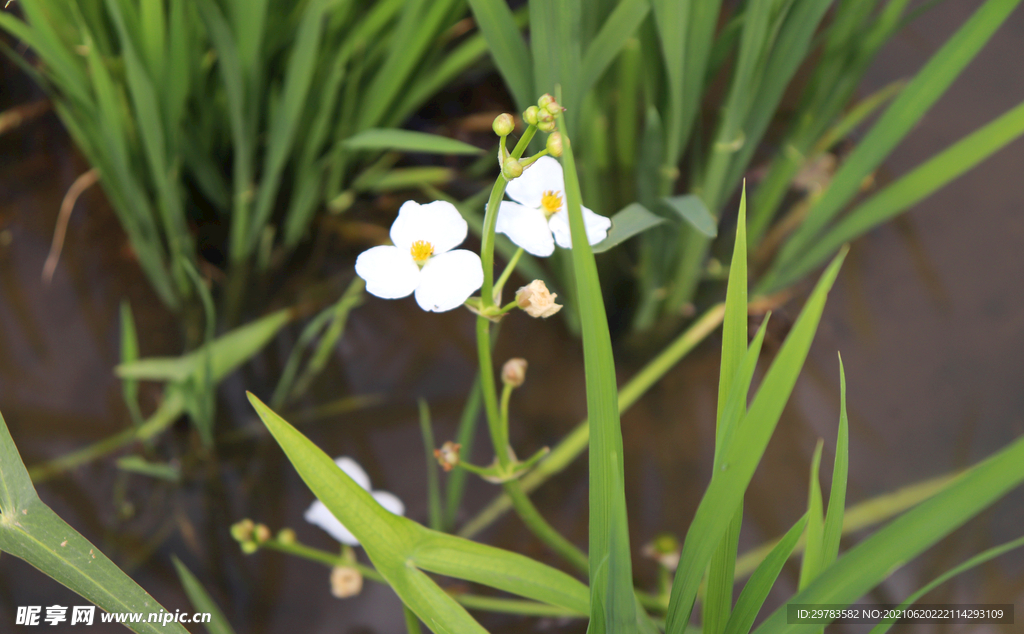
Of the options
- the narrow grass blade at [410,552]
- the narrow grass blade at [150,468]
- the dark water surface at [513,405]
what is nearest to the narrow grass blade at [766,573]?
the narrow grass blade at [410,552]

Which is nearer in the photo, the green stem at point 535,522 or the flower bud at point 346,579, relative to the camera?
the green stem at point 535,522

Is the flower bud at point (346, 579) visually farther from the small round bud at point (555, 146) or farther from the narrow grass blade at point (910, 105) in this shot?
the narrow grass blade at point (910, 105)

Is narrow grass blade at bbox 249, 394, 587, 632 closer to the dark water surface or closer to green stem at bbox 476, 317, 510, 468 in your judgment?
green stem at bbox 476, 317, 510, 468

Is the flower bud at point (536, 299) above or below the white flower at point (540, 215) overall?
below

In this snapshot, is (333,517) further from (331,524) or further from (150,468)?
(150,468)

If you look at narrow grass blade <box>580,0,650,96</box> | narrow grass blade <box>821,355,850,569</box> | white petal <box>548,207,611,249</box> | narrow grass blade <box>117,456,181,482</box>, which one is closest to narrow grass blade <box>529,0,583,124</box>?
narrow grass blade <box>580,0,650,96</box>

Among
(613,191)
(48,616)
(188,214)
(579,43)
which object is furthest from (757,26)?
(48,616)
